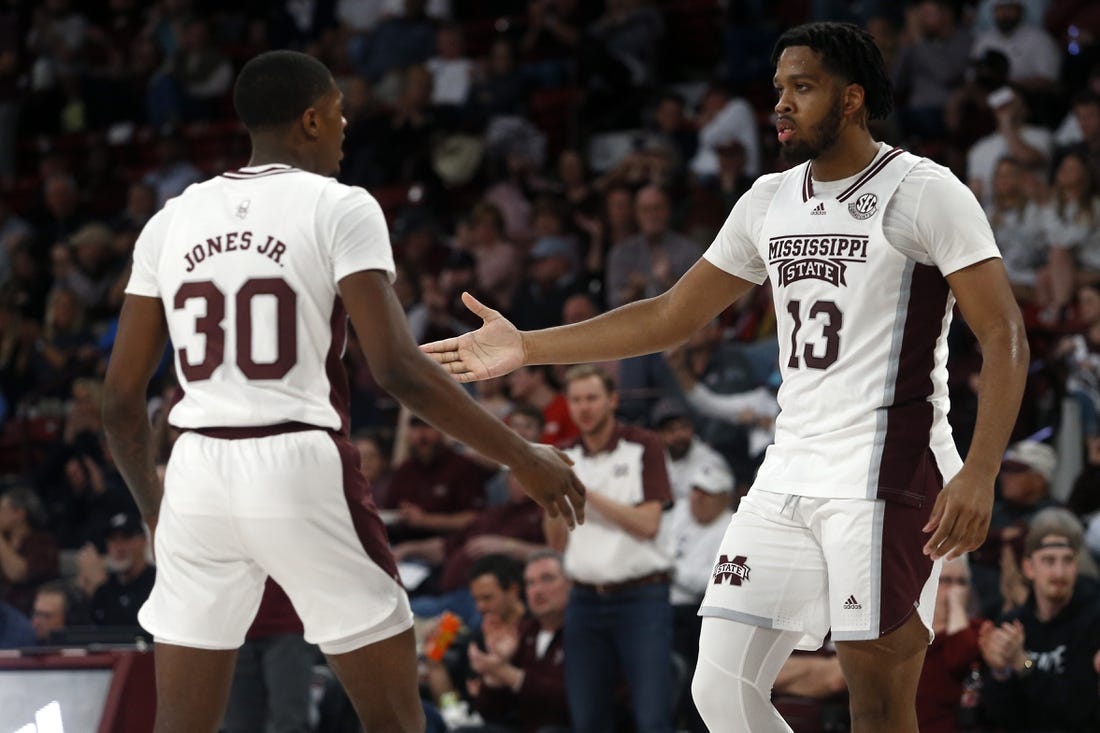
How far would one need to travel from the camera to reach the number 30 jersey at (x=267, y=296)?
13.9ft

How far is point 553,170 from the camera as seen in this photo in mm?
14375

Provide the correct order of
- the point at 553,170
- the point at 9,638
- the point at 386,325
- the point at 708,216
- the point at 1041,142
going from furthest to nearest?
the point at 553,170
the point at 708,216
the point at 1041,142
the point at 9,638
the point at 386,325

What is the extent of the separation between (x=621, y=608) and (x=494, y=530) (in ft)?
6.42

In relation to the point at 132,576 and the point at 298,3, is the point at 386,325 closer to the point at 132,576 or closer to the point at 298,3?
the point at 132,576

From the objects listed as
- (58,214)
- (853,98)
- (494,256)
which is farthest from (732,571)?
(58,214)

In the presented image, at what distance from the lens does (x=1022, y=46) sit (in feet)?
38.8

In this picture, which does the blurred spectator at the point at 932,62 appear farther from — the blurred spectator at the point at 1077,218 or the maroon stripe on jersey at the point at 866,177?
the maroon stripe on jersey at the point at 866,177

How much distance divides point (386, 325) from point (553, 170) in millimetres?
10360

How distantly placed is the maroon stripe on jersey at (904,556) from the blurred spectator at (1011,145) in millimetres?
6815

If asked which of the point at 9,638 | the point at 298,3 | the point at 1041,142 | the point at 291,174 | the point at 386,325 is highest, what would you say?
the point at 298,3

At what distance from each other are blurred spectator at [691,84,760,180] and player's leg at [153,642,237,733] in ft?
29.1

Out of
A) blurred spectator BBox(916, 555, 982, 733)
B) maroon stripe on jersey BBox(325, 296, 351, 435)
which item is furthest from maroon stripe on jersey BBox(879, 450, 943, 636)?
blurred spectator BBox(916, 555, 982, 733)

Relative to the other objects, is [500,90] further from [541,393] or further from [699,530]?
[699,530]

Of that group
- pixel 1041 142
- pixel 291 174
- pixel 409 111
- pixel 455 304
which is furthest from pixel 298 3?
pixel 291 174
